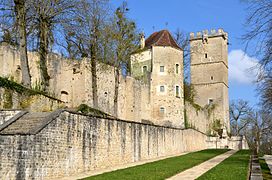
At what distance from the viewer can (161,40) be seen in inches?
1433

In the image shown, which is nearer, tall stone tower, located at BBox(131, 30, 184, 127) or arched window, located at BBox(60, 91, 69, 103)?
arched window, located at BBox(60, 91, 69, 103)

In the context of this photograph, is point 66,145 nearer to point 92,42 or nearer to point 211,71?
point 92,42

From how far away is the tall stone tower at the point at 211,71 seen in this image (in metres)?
55.2

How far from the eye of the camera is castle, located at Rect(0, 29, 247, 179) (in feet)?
38.7

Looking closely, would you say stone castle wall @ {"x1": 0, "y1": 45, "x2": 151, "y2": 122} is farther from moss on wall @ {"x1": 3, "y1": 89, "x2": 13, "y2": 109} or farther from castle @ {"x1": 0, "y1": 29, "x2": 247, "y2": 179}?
moss on wall @ {"x1": 3, "y1": 89, "x2": 13, "y2": 109}

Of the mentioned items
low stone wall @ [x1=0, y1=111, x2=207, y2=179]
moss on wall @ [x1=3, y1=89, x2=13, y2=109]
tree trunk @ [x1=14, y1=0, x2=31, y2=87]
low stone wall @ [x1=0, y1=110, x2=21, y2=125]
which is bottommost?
low stone wall @ [x1=0, y1=111, x2=207, y2=179]

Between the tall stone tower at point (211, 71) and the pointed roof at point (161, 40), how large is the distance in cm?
1870

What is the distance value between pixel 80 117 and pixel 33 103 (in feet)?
10.3

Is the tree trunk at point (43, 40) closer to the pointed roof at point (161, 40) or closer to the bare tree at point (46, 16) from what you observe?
the bare tree at point (46, 16)

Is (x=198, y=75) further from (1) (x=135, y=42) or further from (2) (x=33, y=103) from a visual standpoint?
(2) (x=33, y=103)

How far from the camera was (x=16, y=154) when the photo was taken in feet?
35.3

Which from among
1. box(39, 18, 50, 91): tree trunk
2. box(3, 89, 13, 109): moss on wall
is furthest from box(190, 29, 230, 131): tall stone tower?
box(3, 89, 13, 109): moss on wall

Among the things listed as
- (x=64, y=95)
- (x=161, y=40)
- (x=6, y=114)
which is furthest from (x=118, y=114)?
(x=6, y=114)

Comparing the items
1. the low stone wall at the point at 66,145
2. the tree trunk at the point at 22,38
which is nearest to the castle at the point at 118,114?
the low stone wall at the point at 66,145
